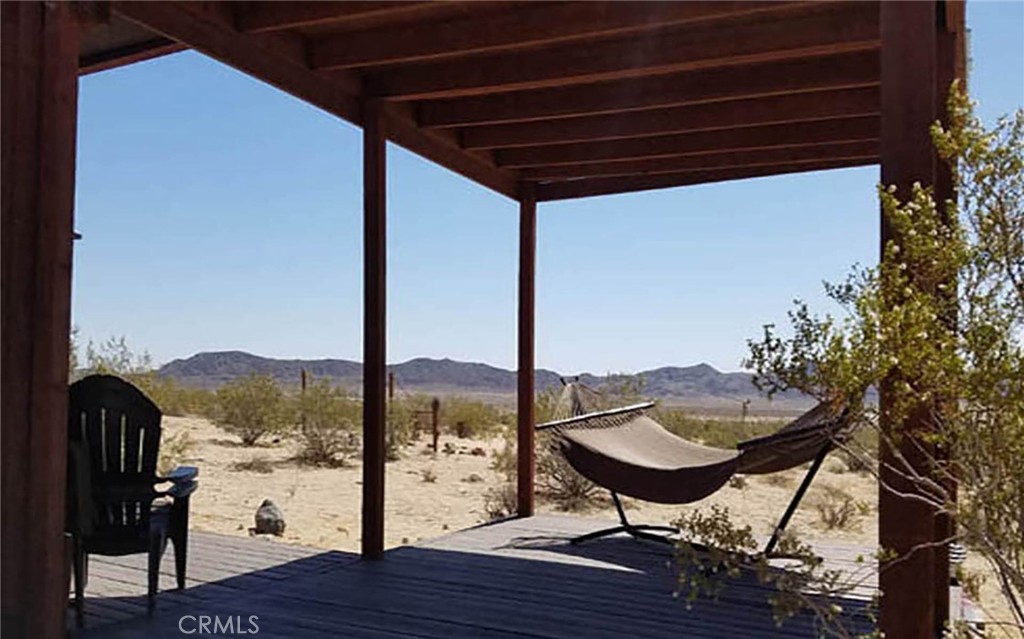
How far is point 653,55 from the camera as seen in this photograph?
3.93 meters

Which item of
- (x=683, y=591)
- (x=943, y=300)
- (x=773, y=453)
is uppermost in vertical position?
(x=943, y=300)

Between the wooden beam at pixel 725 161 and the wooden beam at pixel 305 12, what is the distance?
229 centimetres

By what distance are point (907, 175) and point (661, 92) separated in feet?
7.77

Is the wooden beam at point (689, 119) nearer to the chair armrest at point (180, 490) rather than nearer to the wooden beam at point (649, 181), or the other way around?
the wooden beam at point (649, 181)

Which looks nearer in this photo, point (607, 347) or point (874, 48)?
point (874, 48)

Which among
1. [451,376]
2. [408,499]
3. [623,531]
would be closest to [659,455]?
[623,531]

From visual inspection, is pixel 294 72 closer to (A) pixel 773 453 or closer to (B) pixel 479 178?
(B) pixel 479 178

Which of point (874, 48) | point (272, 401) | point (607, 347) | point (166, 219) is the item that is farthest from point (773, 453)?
point (607, 347)

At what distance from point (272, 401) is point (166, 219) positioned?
10800mm

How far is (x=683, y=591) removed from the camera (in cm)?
414

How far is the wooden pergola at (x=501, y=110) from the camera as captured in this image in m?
2.70

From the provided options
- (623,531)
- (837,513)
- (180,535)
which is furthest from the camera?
(837,513)

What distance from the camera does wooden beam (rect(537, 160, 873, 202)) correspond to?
5598mm

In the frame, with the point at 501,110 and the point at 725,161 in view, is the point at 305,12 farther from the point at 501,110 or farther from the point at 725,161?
the point at 725,161
